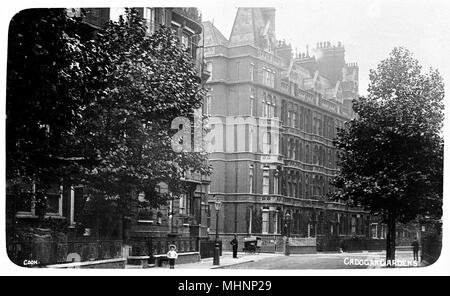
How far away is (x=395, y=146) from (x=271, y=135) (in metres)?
1.10

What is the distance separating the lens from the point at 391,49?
679 centimetres

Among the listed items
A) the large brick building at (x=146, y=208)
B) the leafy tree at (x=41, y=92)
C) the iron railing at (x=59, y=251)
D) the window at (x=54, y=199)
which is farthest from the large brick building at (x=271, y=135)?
the window at (x=54, y=199)

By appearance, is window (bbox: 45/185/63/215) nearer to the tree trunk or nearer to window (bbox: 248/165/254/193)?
window (bbox: 248/165/254/193)

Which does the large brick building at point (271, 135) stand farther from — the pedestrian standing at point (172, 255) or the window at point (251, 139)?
the pedestrian standing at point (172, 255)

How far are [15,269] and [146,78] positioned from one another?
1.97 metres

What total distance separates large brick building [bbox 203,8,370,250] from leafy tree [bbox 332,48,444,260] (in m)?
0.15

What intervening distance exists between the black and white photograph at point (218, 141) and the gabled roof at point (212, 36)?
12 millimetres

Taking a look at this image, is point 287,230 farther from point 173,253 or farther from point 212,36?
point 212,36

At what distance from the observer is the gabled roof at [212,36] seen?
6883mm

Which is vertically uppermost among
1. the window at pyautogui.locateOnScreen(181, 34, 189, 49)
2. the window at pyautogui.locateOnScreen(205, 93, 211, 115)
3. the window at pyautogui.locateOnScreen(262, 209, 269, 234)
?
the window at pyautogui.locateOnScreen(181, 34, 189, 49)

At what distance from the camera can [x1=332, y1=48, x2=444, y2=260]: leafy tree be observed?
22.3ft

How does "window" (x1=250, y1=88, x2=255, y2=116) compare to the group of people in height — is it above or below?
above

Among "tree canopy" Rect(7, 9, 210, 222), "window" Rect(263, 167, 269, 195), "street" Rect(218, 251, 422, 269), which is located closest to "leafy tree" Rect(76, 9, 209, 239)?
"tree canopy" Rect(7, 9, 210, 222)
